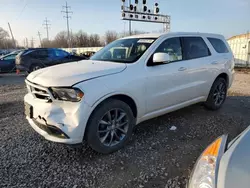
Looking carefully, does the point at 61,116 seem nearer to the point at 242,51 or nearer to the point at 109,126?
the point at 109,126

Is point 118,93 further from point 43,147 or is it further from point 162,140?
point 43,147

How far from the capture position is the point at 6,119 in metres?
4.45

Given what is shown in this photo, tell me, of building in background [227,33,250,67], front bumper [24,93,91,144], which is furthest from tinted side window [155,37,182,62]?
building in background [227,33,250,67]

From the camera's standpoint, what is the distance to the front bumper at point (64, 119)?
99.1 inches

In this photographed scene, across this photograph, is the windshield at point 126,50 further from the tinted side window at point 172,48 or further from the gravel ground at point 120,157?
the gravel ground at point 120,157

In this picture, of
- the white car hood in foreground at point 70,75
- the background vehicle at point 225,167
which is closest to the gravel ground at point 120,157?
the background vehicle at point 225,167

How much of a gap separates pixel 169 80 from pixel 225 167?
2287 millimetres

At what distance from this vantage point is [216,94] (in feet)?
15.6

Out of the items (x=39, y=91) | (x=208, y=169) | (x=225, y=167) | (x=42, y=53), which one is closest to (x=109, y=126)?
(x=39, y=91)

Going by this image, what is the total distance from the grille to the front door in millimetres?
1473

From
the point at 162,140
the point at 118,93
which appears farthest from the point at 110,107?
the point at 162,140

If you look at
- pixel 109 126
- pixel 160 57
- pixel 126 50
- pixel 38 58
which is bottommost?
pixel 109 126

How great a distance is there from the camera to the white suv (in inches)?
101

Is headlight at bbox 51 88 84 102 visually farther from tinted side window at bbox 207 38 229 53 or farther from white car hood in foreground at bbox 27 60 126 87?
tinted side window at bbox 207 38 229 53
